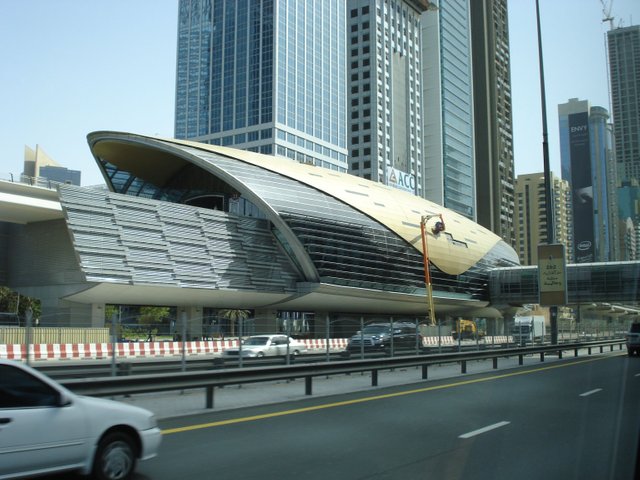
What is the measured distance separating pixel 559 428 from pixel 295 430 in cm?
413

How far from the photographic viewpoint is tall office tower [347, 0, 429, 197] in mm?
141000

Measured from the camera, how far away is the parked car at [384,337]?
2272cm

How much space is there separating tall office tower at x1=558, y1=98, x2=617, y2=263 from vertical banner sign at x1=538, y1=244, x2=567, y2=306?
51.0 inches

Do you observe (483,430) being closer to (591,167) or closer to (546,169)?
(591,167)

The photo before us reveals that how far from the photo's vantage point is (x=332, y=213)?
65.3 meters

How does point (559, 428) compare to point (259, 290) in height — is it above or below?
below

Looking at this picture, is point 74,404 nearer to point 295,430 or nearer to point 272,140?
point 295,430

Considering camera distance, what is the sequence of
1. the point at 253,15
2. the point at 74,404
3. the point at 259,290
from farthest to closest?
1. the point at 253,15
2. the point at 259,290
3. the point at 74,404

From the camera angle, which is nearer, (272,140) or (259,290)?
(259,290)

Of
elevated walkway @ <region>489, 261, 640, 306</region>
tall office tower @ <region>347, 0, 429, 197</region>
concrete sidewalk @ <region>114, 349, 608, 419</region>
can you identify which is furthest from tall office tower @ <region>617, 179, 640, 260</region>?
tall office tower @ <region>347, 0, 429, 197</region>

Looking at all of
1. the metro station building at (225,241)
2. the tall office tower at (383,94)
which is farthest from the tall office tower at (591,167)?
the tall office tower at (383,94)

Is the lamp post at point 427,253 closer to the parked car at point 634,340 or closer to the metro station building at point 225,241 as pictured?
the metro station building at point 225,241

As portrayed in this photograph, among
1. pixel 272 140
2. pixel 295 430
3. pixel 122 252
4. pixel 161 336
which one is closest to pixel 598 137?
pixel 295 430

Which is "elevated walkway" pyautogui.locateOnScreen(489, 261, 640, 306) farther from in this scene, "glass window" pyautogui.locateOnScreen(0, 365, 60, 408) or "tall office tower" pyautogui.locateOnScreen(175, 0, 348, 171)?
"glass window" pyautogui.locateOnScreen(0, 365, 60, 408)
